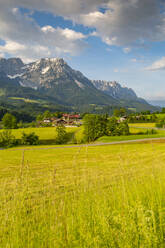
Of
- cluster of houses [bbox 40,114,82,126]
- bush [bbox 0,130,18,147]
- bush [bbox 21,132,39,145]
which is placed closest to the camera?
bush [bbox 0,130,18,147]

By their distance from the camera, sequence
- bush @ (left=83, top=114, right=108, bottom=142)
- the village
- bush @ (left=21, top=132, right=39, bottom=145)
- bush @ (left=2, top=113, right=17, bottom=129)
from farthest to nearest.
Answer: the village < bush @ (left=2, top=113, right=17, bottom=129) < bush @ (left=83, top=114, right=108, bottom=142) < bush @ (left=21, top=132, right=39, bottom=145)

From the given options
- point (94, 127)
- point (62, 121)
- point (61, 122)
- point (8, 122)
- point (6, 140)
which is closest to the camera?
point (6, 140)

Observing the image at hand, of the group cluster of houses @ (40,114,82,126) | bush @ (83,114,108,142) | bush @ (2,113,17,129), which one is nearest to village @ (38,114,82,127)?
cluster of houses @ (40,114,82,126)

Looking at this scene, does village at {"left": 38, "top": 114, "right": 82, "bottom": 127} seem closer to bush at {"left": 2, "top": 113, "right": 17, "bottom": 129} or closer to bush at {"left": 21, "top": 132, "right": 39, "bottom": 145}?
bush at {"left": 2, "top": 113, "right": 17, "bottom": 129}

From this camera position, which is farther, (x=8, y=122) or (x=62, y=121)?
(x=62, y=121)

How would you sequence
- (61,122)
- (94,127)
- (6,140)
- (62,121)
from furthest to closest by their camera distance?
(62,121), (61,122), (94,127), (6,140)

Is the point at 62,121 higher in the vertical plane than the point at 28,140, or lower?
higher

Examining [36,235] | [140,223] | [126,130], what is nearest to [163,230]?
[140,223]

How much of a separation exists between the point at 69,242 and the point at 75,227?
334 millimetres

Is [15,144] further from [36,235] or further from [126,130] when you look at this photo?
[36,235]

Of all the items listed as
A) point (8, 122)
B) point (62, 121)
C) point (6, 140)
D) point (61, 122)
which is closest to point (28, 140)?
point (6, 140)

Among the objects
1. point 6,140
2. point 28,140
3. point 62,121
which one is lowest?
point 28,140

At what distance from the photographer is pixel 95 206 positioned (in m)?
3.73

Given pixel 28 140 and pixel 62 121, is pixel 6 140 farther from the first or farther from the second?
pixel 62 121
